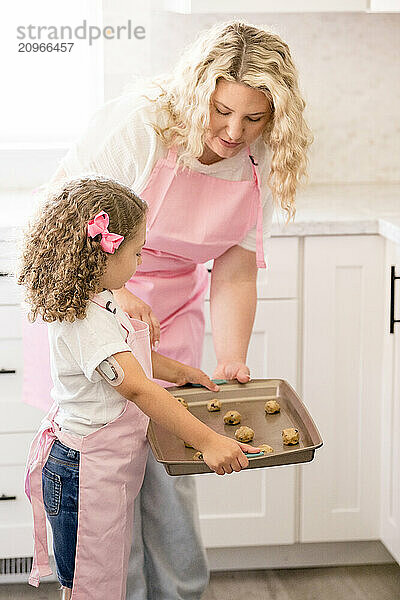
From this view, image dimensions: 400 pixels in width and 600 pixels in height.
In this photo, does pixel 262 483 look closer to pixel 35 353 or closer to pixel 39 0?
pixel 35 353

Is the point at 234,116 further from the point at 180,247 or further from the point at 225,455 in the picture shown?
the point at 225,455

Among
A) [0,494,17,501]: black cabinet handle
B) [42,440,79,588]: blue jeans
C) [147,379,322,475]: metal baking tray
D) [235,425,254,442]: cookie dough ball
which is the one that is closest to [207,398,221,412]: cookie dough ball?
[147,379,322,475]: metal baking tray

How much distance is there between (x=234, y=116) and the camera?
5.28 feet

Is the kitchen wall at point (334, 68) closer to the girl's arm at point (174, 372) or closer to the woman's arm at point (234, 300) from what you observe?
the woman's arm at point (234, 300)

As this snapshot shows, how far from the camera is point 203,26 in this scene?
275cm

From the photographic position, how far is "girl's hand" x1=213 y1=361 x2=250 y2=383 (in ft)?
5.91

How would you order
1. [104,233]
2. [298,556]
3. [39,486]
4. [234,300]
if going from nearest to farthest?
[104,233]
[39,486]
[234,300]
[298,556]

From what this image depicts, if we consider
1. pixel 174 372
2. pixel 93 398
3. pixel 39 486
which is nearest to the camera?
pixel 93 398

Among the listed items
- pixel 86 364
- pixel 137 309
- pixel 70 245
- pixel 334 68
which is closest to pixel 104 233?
pixel 70 245

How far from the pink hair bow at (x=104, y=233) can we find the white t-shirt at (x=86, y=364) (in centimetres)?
11

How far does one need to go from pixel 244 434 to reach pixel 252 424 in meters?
0.09

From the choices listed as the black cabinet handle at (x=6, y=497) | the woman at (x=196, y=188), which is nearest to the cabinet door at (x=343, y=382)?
the woman at (x=196, y=188)

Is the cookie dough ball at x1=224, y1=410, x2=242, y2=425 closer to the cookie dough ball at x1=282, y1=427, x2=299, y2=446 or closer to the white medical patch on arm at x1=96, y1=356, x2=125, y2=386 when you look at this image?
the cookie dough ball at x1=282, y1=427, x2=299, y2=446

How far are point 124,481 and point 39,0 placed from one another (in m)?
1.61
